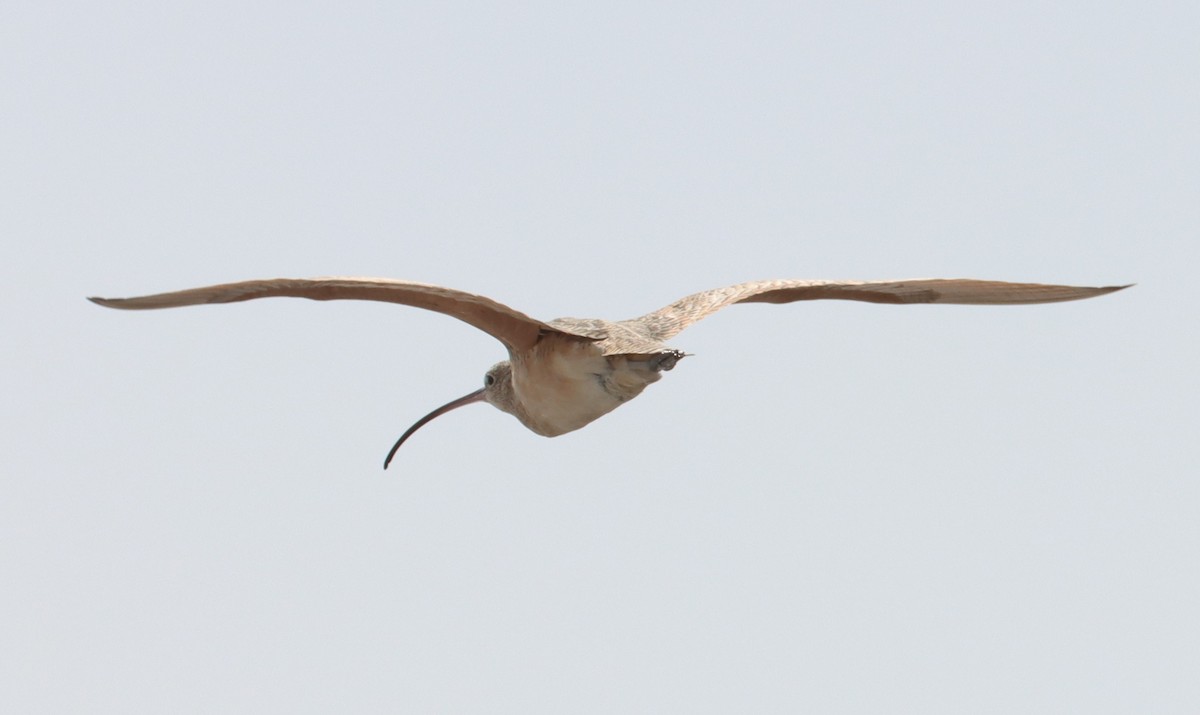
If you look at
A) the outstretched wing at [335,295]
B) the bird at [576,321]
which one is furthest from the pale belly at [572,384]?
the outstretched wing at [335,295]

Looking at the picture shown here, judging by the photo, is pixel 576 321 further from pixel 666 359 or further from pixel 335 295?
pixel 335 295

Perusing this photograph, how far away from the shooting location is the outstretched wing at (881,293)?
15.0 m

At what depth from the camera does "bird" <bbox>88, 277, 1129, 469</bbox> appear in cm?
1207

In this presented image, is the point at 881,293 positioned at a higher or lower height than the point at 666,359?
higher

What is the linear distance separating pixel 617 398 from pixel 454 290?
2242mm

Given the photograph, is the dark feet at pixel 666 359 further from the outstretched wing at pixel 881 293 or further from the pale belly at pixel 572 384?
the outstretched wing at pixel 881 293

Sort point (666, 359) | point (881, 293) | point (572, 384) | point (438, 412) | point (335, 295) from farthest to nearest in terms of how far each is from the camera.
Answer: point (438, 412)
point (881, 293)
point (572, 384)
point (666, 359)
point (335, 295)

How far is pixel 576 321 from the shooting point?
560 inches

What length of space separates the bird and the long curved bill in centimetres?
5

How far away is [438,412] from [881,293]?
181 inches

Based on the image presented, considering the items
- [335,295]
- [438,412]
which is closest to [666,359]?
[335,295]

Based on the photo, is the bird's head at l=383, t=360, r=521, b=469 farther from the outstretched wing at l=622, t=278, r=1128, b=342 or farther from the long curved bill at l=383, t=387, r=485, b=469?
the outstretched wing at l=622, t=278, r=1128, b=342

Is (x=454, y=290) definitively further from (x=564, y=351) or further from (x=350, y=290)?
(x=564, y=351)

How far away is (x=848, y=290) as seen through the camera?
15539 millimetres
